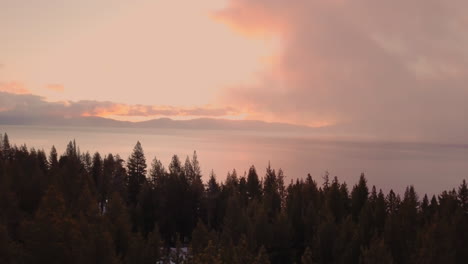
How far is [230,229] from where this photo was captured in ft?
129

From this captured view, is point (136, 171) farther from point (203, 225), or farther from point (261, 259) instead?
point (261, 259)

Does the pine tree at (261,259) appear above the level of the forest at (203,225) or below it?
above

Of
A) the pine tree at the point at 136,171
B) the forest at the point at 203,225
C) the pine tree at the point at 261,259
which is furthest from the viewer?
the pine tree at the point at 136,171

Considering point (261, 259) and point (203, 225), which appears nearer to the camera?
point (261, 259)

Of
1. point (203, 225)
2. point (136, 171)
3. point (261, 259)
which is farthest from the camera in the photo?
point (136, 171)

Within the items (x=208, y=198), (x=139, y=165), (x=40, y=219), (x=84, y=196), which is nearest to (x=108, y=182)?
(x=139, y=165)

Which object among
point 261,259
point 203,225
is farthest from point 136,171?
point 261,259

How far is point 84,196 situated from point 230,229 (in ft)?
53.2

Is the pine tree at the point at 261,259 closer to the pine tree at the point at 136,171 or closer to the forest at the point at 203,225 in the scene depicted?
the forest at the point at 203,225

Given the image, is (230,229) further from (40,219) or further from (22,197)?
(22,197)

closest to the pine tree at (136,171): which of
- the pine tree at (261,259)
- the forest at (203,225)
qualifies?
the forest at (203,225)

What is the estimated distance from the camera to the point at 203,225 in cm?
2917

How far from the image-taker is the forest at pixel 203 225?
2223cm

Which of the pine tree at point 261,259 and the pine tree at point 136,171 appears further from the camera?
the pine tree at point 136,171
